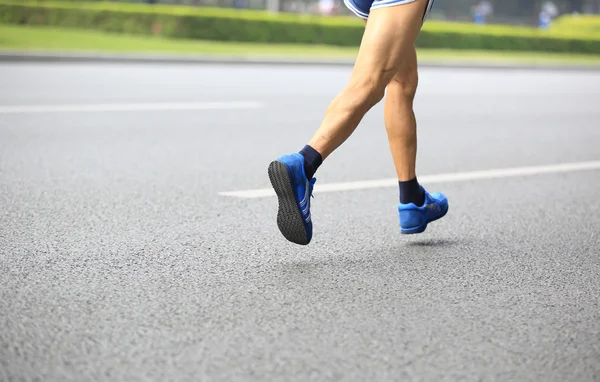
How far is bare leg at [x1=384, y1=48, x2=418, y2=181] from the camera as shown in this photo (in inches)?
147

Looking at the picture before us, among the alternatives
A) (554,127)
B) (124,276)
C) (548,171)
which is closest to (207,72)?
(554,127)

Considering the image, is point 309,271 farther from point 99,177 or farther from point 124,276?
point 99,177

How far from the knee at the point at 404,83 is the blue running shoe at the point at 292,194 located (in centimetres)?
72

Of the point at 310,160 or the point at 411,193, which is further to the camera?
the point at 411,193

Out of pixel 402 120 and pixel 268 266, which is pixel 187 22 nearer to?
pixel 402 120

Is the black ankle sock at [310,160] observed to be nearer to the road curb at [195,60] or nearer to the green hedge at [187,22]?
the road curb at [195,60]

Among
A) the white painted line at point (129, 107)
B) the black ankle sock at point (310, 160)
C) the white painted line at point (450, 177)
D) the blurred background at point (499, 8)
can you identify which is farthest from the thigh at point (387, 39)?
the blurred background at point (499, 8)

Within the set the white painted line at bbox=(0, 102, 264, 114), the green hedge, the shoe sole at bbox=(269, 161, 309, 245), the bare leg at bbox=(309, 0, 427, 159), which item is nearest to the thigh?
the bare leg at bbox=(309, 0, 427, 159)

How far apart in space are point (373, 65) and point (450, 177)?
232 centimetres

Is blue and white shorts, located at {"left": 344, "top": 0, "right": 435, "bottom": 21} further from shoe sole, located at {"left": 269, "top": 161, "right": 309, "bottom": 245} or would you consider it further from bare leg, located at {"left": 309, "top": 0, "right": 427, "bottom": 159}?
shoe sole, located at {"left": 269, "top": 161, "right": 309, "bottom": 245}

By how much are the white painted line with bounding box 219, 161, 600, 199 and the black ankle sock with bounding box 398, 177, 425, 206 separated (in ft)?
3.62

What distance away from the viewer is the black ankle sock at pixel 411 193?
371 cm

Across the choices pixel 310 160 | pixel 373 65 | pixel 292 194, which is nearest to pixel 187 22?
pixel 373 65

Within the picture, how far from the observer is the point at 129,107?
8703mm
